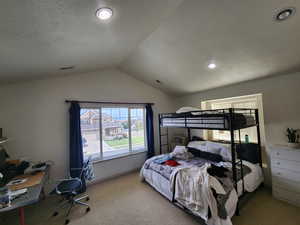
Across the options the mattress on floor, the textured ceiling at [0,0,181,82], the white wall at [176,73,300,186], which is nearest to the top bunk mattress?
the white wall at [176,73,300,186]

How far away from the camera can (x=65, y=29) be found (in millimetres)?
1506

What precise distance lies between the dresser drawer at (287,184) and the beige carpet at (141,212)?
28cm

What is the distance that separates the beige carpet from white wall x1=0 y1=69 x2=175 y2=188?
84 cm

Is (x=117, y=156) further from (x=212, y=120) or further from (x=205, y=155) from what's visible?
(x=212, y=120)

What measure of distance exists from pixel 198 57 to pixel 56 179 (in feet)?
13.2

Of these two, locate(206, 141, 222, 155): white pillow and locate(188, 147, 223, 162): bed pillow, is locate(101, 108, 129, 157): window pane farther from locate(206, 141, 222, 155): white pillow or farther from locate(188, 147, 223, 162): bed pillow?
locate(206, 141, 222, 155): white pillow

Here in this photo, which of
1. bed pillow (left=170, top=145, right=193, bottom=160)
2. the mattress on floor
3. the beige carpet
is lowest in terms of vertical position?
the beige carpet

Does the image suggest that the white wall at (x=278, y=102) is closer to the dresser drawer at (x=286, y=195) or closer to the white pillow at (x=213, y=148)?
the dresser drawer at (x=286, y=195)

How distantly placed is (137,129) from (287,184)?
3562 millimetres

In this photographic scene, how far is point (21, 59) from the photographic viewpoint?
185cm

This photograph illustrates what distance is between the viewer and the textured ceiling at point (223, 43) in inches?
66.6

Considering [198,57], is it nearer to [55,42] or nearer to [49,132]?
[55,42]

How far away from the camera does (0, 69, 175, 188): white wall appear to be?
2756mm

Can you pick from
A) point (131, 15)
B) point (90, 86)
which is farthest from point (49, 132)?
point (131, 15)
